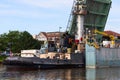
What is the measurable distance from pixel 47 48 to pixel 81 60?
6046 mm

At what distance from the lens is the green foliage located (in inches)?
3487

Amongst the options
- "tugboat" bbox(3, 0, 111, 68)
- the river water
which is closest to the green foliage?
"tugboat" bbox(3, 0, 111, 68)

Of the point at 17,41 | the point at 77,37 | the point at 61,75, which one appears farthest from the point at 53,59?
the point at 17,41

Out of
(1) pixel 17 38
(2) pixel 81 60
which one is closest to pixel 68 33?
(2) pixel 81 60

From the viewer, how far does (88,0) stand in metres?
57.5

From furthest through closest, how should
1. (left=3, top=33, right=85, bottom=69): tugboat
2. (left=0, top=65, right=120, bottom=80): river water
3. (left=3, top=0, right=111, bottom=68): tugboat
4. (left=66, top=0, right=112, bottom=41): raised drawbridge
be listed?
(left=66, top=0, right=112, bottom=41): raised drawbridge < (left=3, top=0, right=111, bottom=68): tugboat < (left=3, top=33, right=85, bottom=69): tugboat < (left=0, top=65, right=120, bottom=80): river water

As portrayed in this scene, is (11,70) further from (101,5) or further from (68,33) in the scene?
(101,5)

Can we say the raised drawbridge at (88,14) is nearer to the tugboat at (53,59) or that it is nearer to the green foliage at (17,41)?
the tugboat at (53,59)

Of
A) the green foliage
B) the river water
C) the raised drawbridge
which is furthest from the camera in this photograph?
the green foliage

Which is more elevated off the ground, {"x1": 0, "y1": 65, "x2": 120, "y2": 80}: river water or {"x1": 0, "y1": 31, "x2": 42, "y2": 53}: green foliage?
{"x1": 0, "y1": 31, "x2": 42, "y2": 53}: green foliage

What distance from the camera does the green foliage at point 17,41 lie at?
8856 cm

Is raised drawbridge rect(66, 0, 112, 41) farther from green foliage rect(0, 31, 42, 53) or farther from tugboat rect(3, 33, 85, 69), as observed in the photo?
green foliage rect(0, 31, 42, 53)

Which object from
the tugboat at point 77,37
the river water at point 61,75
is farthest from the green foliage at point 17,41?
the river water at point 61,75

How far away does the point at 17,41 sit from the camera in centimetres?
9269
